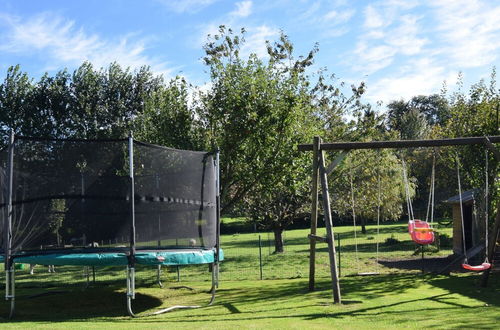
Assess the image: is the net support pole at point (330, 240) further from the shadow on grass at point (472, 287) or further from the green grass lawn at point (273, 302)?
the shadow on grass at point (472, 287)

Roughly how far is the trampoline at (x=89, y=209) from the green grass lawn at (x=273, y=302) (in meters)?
0.89

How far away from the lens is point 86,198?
358 inches

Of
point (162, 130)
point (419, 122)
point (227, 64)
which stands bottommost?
point (162, 130)

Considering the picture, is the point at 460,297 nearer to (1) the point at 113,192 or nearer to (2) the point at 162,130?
(1) the point at 113,192

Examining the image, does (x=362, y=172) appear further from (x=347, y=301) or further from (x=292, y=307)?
(x=292, y=307)

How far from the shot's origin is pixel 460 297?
1003cm

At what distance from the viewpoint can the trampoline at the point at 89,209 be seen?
28.4 feet

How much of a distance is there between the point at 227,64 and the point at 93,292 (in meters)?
6.80

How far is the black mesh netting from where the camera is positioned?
351 inches

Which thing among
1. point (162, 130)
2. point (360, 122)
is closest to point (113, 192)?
point (162, 130)

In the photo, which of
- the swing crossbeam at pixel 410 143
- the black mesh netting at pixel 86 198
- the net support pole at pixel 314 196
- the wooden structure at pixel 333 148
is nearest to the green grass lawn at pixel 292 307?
the net support pole at pixel 314 196

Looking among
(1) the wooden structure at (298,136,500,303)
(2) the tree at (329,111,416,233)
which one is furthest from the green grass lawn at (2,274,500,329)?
(2) the tree at (329,111,416,233)

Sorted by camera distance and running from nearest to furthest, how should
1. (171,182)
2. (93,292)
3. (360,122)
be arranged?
(171,182), (93,292), (360,122)

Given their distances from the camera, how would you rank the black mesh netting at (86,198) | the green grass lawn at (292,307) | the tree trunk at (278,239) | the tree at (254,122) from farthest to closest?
1. the tree trunk at (278,239)
2. the tree at (254,122)
3. the black mesh netting at (86,198)
4. the green grass lawn at (292,307)
